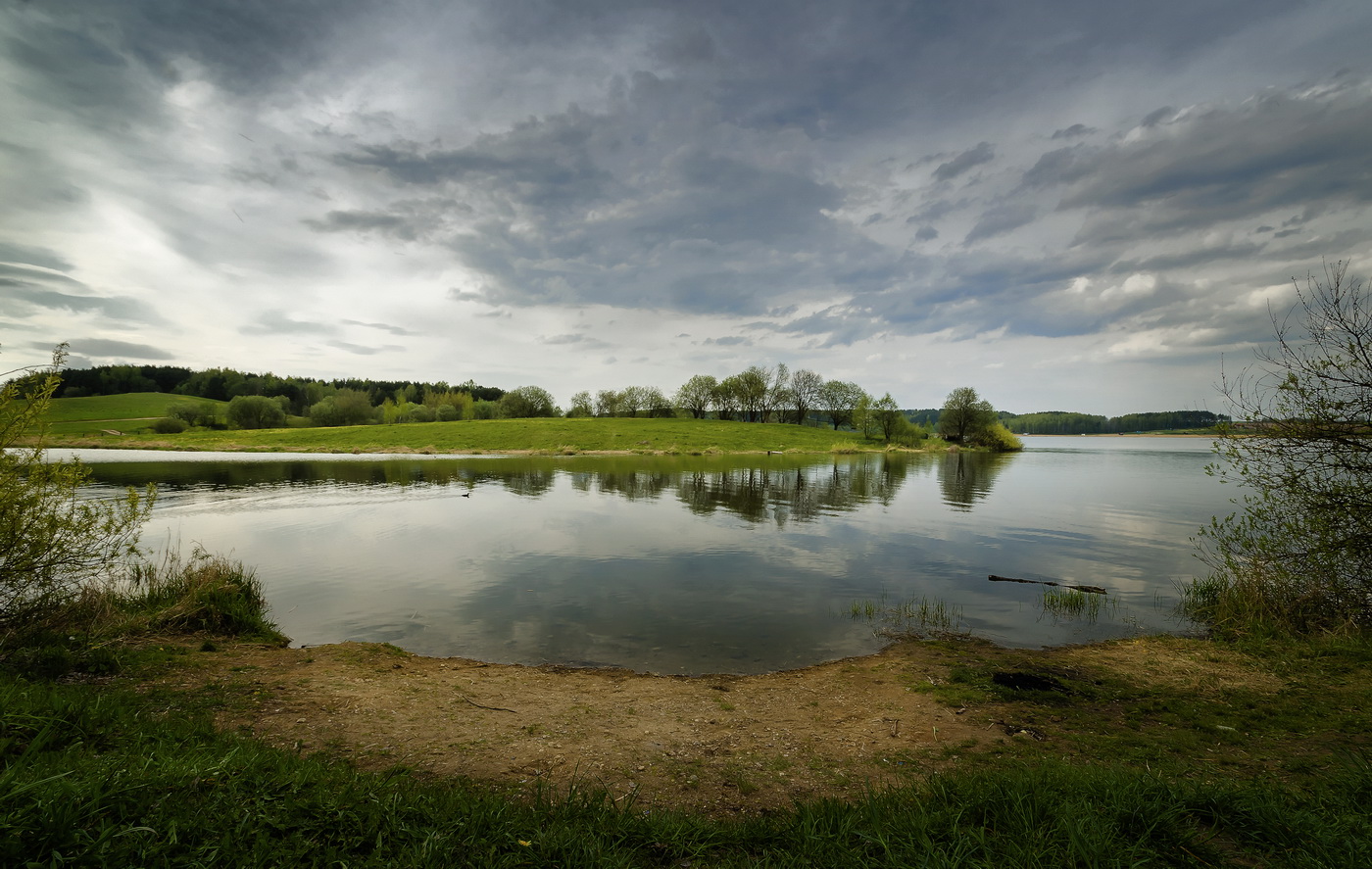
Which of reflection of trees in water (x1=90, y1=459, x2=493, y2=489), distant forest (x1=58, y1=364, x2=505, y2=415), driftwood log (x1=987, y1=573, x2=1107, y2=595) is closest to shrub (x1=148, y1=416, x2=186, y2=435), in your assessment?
distant forest (x1=58, y1=364, x2=505, y2=415)

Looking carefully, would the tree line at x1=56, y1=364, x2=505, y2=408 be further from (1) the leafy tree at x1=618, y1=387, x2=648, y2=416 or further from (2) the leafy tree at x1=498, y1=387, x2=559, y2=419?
(1) the leafy tree at x1=618, y1=387, x2=648, y2=416

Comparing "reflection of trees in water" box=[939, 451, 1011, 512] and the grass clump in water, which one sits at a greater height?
"reflection of trees in water" box=[939, 451, 1011, 512]

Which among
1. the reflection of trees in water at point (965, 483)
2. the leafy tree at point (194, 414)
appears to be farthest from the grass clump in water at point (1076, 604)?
the leafy tree at point (194, 414)

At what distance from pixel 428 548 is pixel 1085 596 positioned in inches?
824

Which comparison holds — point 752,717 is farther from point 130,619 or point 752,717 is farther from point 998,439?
point 998,439

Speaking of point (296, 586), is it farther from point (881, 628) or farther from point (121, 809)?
point (881, 628)

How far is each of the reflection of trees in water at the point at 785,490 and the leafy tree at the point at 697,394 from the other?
6937 cm

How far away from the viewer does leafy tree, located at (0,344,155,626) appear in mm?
7820

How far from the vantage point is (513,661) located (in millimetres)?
10508

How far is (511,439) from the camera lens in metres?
80.8

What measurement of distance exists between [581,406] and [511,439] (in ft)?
196

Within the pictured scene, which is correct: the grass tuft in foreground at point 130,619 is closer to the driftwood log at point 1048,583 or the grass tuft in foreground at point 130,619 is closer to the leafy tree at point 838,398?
the driftwood log at point 1048,583

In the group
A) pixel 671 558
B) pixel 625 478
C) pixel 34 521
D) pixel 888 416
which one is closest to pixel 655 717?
pixel 34 521

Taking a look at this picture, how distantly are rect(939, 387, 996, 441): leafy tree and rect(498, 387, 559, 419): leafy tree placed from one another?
297ft
